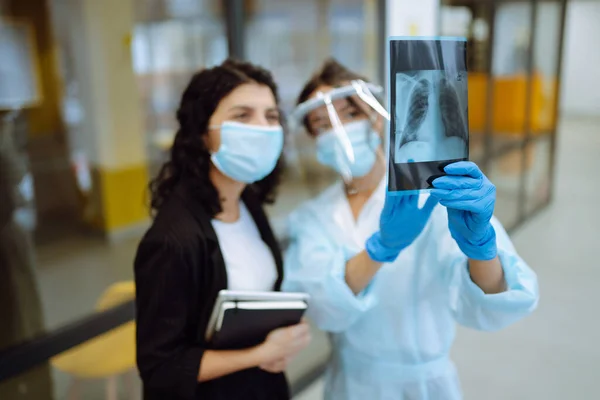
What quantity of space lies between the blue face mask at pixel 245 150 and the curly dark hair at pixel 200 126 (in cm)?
4

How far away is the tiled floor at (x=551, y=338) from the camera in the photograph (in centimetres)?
214

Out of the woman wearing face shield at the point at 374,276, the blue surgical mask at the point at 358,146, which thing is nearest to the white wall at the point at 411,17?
the woman wearing face shield at the point at 374,276

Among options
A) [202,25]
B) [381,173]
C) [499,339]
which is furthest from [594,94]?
[381,173]

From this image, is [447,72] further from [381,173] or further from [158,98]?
[158,98]

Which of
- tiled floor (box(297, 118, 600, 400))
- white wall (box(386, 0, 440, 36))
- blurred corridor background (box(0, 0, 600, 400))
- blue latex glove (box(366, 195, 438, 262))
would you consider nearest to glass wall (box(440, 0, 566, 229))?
blurred corridor background (box(0, 0, 600, 400))

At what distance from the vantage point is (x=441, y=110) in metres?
0.86

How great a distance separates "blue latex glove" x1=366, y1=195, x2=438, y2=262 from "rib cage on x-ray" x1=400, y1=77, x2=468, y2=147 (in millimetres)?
147

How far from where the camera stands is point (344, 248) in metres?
1.24

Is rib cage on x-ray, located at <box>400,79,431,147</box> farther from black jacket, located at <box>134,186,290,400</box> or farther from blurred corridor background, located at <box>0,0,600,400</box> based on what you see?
blurred corridor background, located at <box>0,0,600,400</box>

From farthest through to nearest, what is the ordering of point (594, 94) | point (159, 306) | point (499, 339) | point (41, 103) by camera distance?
point (594, 94) → point (41, 103) → point (499, 339) → point (159, 306)

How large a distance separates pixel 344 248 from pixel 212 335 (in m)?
0.35

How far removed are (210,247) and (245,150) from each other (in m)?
0.23

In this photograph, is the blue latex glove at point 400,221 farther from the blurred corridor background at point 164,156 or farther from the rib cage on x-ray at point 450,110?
the blurred corridor background at point 164,156

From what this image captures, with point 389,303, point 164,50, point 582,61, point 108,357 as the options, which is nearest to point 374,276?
point 389,303
